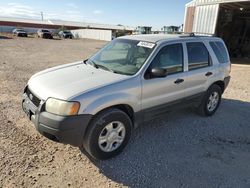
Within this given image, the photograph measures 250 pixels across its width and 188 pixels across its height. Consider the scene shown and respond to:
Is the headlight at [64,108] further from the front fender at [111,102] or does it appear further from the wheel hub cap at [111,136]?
the wheel hub cap at [111,136]

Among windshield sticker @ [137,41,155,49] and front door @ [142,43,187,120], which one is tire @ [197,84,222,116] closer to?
front door @ [142,43,187,120]

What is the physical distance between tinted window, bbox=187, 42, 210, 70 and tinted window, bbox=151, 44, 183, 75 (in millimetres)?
292

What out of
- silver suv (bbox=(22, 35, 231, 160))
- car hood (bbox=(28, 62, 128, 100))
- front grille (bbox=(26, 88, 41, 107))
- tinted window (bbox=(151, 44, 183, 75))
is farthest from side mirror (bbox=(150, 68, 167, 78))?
front grille (bbox=(26, 88, 41, 107))

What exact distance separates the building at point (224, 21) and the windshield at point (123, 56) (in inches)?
368

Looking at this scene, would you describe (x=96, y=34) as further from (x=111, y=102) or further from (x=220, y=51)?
(x=111, y=102)

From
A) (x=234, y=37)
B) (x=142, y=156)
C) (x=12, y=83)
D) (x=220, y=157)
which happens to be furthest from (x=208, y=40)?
(x=234, y=37)

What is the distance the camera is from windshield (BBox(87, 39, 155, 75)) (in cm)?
390

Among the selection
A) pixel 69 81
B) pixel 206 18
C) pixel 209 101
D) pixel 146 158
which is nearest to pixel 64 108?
pixel 69 81

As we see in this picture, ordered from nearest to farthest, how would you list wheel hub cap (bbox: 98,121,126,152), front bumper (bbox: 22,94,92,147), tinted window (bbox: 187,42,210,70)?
front bumper (bbox: 22,94,92,147) < wheel hub cap (bbox: 98,121,126,152) < tinted window (bbox: 187,42,210,70)

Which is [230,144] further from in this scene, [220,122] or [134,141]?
[134,141]

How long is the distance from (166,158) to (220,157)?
0.92 meters

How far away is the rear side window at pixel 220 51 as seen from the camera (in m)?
5.36

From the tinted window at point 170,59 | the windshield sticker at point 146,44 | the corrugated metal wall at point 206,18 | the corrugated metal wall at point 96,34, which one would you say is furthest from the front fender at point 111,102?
the corrugated metal wall at point 96,34

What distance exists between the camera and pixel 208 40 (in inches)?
207
